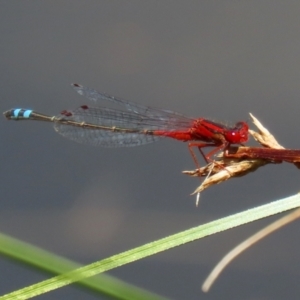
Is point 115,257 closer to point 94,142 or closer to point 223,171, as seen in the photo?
point 223,171

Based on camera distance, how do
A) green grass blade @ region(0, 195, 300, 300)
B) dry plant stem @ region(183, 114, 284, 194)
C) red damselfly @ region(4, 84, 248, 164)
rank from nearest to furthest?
green grass blade @ region(0, 195, 300, 300), dry plant stem @ region(183, 114, 284, 194), red damselfly @ region(4, 84, 248, 164)

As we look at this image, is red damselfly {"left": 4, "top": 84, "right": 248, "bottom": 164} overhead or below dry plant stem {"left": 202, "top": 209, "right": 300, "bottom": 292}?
overhead

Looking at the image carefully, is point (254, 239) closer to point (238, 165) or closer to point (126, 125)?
point (238, 165)

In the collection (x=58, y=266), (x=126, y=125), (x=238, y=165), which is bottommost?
(x=58, y=266)

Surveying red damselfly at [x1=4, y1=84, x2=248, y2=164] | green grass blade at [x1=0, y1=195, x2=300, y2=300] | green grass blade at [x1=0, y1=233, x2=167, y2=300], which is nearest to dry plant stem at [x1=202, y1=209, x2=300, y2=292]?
green grass blade at [x1=0, y1=195, x2=300, y2=300]

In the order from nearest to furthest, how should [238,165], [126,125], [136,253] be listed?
[136,253]
[238,165]
[126,125]

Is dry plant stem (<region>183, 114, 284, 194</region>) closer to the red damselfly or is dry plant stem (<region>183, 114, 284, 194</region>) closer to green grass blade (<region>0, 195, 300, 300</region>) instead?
green grass blade (<region>0, 195, 300, 300</region>)

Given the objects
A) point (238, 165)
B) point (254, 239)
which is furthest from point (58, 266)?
point (238, 165)

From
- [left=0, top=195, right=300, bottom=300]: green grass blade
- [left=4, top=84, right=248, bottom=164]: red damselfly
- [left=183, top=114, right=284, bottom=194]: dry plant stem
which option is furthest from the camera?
[left=4, top=84, right=248, bottom=164]: red damselfly

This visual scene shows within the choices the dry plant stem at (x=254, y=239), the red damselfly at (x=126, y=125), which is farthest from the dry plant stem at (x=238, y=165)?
the red damselfly at (x=126, y=125)

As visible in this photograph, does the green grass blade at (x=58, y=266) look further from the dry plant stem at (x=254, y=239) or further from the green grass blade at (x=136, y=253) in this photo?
the dry plant stem at (x=254, y=239)

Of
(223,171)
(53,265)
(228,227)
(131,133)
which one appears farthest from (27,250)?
(131,133)
